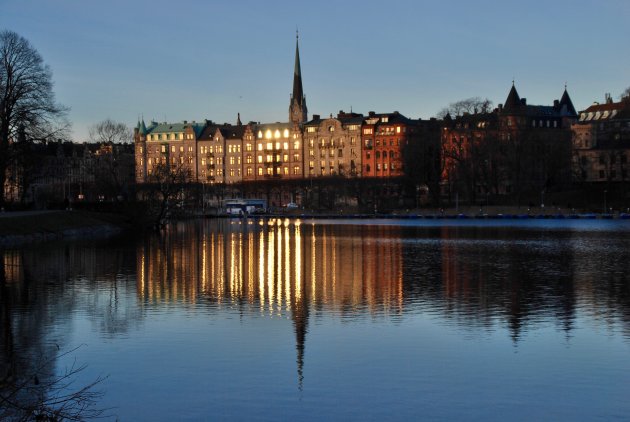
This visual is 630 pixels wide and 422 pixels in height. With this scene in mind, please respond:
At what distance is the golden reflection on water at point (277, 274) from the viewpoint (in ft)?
89.7

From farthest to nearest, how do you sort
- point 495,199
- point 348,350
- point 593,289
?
point 495,199 < point 593,289 < point 348,350

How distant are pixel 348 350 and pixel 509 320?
5.74 meters

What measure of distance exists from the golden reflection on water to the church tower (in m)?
125

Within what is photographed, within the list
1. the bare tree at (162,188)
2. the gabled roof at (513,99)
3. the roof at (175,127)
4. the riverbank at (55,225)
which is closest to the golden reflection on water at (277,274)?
the riverbank at (55,225)

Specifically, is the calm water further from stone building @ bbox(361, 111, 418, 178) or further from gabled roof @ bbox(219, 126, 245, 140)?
gabled roof @ bbox(219, 126, 245, 140)

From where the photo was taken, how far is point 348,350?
19031 millimetres

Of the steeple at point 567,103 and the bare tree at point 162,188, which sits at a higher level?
the steeple at point 567,103

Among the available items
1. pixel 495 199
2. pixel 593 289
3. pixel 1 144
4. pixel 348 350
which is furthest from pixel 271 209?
pixel 348 350

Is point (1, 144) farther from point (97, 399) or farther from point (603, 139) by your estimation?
point (603, 139)

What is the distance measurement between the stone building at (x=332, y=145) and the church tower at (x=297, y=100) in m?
5.10

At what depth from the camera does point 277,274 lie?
1400 inches

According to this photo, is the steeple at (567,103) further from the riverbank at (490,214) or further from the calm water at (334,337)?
the calm water at (334,337)

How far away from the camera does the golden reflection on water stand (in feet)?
89.7


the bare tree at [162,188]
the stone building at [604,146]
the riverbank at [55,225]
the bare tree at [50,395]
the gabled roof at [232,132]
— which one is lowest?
the bare tree at [50,395]
